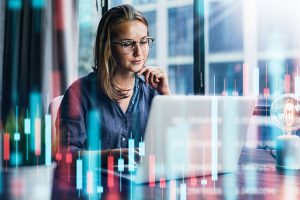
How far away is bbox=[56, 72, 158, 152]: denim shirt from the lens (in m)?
1.84

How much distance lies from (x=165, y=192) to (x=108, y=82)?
993 mm

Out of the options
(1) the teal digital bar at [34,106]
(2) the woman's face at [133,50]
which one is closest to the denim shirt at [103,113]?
(2) the woman's face at [133,50]

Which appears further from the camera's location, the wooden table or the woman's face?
the woman's face

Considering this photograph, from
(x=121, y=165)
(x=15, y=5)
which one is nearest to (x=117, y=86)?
(x=121, y=165)

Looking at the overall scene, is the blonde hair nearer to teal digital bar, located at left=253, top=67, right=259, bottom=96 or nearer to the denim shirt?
the denim shirt

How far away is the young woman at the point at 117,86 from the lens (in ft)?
6.31

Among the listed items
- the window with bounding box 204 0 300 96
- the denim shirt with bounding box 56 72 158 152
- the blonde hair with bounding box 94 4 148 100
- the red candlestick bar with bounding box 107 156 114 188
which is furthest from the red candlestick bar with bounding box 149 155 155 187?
the window with bounding box 204 0 300 96

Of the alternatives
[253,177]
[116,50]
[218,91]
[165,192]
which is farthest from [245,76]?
[165,192]

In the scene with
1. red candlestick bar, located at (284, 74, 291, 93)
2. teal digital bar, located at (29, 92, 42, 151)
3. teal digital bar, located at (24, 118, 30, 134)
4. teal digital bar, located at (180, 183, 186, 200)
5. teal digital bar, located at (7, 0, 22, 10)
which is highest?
teal digital bar, located at (7, 0, 22, 10)

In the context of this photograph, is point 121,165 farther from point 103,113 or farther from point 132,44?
point 132,44

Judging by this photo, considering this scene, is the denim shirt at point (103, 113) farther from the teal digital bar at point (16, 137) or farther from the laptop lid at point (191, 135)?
the teal digital bar at point (16, 137)

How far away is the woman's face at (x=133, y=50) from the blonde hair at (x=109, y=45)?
0.08ft

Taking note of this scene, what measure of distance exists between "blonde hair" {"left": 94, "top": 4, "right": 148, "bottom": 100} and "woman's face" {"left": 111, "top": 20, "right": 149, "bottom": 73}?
23mm

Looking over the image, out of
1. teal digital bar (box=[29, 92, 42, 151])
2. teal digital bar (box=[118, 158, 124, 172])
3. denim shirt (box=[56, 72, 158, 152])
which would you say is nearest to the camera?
teal digital bar (box=[118, 158, 124, 172])
